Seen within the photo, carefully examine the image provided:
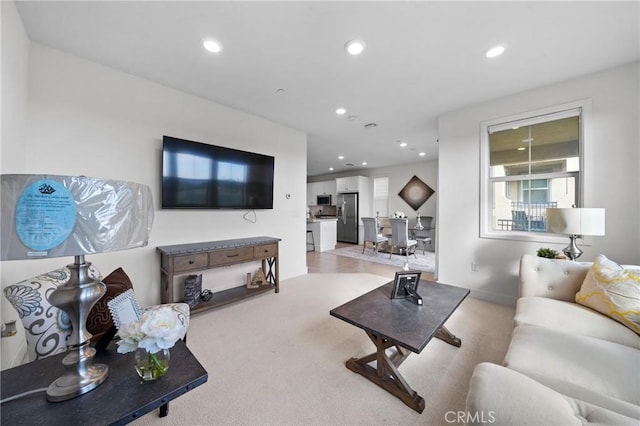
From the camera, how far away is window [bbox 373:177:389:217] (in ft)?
24.6

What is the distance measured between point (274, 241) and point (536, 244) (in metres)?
3.22

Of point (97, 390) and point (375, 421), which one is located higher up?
point (97, 390)

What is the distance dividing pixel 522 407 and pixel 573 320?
1.25 metres

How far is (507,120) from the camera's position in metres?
2.85

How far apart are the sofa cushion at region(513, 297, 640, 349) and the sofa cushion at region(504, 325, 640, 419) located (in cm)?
14

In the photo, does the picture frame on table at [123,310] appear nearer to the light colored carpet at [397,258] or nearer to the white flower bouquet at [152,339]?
the white flower bouquet at [152,339]

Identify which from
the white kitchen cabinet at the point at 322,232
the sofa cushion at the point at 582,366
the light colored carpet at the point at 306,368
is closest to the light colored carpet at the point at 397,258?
the white kitchen cabinet at the point at 322,232

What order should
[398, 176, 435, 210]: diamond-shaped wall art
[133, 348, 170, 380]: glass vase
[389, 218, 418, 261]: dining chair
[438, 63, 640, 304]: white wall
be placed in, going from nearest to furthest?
[133, 348, 170, 380]: glass vase → [438, 63, 640, 304]: white wall → [389, 218, 418, 261]: dining chair → [398, 176, 435, 210]: diamond-shaped wall art

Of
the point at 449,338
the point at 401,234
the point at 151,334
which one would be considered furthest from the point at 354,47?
the point at 401,234

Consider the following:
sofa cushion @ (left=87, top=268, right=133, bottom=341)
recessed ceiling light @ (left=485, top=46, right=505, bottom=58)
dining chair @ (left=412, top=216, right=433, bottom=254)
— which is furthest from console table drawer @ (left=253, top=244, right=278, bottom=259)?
dining chair @ (left=412, top=216, right=433, bottom=254)

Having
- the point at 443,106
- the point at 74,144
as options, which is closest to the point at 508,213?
the point at 443,106

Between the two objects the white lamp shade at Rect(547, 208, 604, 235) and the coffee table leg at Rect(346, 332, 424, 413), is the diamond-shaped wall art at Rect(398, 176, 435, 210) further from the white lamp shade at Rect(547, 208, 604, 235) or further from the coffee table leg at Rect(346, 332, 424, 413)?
the coffee table leg at Rect(346, 332, 424, 413)

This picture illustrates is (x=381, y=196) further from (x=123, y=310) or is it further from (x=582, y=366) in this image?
(x=123, y=310)

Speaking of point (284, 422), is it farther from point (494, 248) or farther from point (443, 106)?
point (443, 106)
